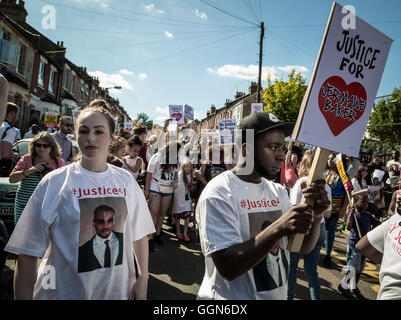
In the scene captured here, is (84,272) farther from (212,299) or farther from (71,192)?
(212,299)

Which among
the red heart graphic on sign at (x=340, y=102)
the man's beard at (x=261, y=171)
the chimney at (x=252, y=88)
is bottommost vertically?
the man's beard at (x=261, y=171)

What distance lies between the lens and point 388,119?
30266mm

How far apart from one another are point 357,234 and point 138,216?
387 centimetres

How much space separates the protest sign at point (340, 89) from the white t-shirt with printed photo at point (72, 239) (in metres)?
1.07

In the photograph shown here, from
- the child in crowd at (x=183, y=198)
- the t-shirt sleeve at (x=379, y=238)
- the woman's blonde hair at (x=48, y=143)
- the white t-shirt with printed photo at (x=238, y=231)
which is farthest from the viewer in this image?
the child in crowd at (x=183, y=198)

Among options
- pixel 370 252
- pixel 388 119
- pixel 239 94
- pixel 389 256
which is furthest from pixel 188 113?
pixel 239 94

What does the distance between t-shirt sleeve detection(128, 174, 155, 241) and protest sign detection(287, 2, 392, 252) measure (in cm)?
99

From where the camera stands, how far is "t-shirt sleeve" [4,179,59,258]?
1.55 m

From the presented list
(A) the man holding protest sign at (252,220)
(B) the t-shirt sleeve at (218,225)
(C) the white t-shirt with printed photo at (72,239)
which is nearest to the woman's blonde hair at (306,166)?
(A) the man holding protest sign at (252,220)

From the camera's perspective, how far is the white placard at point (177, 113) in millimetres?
10609

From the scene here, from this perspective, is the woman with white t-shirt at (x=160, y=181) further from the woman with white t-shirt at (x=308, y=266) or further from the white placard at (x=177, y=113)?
the white placard at (x=177, y=113)

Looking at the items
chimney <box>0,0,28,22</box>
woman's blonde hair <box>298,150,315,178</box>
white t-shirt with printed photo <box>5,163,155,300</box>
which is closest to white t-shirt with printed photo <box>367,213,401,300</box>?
white t-shirt with printed photo <box>5,163,155,300</box>

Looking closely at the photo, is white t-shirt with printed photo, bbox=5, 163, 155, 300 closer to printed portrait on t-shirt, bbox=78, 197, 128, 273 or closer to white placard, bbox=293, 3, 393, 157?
printed portrait on t-shirt, bbox=78, 197, 128, 273

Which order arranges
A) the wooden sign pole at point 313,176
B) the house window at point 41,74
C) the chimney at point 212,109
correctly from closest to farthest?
the wooden sign pole at point 313,176
the house window at point 41,74
the chimney at point 212,109
